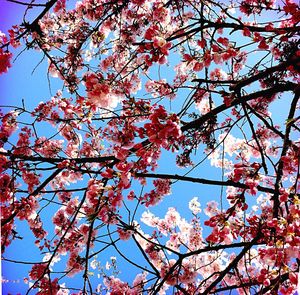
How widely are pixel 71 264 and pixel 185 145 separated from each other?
42.1 inches

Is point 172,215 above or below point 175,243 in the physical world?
above

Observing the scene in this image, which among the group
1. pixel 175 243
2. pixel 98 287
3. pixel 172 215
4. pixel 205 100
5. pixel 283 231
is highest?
pixel 205 100

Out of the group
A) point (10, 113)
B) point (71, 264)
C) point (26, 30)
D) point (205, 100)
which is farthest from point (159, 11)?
point (71, 264)

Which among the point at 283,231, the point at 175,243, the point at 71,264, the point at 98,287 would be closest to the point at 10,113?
the point at 71,264

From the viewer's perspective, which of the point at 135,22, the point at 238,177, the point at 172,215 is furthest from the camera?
the point at 172,215

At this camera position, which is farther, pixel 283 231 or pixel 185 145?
pixel 185 145

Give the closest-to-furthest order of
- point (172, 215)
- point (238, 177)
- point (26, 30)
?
point (238, 177) < point (26, 30) < point (172, 215)

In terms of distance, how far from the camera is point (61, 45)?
2844 millimetres

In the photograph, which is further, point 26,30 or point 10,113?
point 10,113

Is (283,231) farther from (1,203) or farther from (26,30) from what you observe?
(26,30)

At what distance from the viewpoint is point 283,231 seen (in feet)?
4.03

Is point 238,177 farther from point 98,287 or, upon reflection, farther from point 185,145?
point 98,287

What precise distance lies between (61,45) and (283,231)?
7.25 feet

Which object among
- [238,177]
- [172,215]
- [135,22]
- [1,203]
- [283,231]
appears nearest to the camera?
[283,231]
